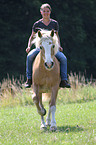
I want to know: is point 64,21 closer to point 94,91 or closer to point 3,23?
point 3,23

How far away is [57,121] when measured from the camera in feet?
30.7

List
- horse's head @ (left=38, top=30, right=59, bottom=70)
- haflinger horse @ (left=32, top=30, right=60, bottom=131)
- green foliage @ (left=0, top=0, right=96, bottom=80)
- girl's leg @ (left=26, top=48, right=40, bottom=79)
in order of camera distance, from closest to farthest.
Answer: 1. horse's head @ (left=38, top=30, right=59, bottom=70)
2. haflinger horse @ (left=32, top=30, right=60, bottom=131)
3. girl's leg @ (left=26, top=48, right=40, bottom=79)
4. green foliage @ (left=0, top=0, right=96, bottom=80)

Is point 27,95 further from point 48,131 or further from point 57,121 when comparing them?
point 48,131

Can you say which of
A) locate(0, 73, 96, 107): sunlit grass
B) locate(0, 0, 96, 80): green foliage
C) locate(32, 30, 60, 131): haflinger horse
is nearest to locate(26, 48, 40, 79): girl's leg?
locate(32, 30, 60, 131): haflinger horse

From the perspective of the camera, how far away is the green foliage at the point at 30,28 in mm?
27781

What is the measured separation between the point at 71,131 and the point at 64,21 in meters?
22.4

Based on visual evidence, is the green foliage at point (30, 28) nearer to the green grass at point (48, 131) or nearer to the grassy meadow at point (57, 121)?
the grassy meadow at point (57, 121)

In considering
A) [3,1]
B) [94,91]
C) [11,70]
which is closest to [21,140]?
[94,91]

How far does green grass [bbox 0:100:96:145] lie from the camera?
6.58 metres

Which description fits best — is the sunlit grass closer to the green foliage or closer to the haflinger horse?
the haflinger horse

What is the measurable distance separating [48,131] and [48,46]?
6.11ft

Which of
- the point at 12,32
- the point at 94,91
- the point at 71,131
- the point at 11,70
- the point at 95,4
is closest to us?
the point at 71,131

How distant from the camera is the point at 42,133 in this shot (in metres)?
7.59

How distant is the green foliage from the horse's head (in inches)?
737
